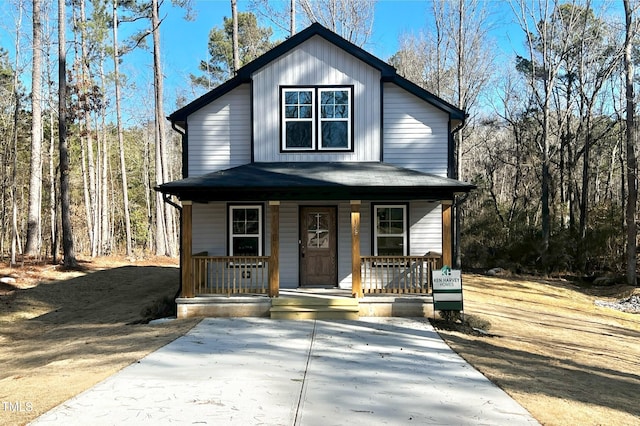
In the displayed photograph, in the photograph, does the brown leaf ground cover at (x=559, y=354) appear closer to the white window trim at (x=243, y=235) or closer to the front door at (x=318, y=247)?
the front door at (x=318, y=247)

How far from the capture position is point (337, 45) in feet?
39.1

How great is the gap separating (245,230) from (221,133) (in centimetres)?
281

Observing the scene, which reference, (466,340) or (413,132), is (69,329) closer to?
(466,340)

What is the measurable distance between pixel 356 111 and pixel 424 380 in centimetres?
784

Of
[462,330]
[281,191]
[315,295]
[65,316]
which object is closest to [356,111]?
[281,191]

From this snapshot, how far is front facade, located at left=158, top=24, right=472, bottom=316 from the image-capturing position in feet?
38.7

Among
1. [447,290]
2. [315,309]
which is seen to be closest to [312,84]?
[315,309]

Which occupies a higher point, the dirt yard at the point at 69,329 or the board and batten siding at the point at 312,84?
the board and batten siding at the point at 312,84

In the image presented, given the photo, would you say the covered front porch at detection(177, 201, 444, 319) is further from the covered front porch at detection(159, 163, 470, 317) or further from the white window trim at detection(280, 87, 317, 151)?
the white window trim at detection(280, 87, 317, 151)

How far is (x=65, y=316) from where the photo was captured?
40.5 feet

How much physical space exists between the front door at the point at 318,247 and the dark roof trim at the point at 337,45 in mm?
3924

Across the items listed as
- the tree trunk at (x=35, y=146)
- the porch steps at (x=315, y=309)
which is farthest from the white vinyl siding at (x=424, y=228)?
the tree trunk at (x=35, y=146)

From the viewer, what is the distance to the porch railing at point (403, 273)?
1041 centimetres

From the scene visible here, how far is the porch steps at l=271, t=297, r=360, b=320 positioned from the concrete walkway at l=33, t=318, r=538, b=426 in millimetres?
1424
